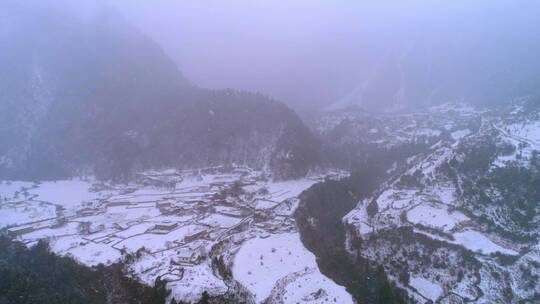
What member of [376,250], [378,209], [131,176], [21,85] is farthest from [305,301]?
[21,85]

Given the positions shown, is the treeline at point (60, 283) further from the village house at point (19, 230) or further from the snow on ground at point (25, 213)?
the snow on ground at point (25, 213)

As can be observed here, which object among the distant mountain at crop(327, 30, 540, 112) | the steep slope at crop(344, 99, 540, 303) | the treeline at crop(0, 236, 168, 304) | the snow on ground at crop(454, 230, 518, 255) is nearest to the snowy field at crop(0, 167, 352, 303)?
the treeline at crop(0, 236, 168, 304)

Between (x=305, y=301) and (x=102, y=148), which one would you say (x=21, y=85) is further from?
(x=305, y=301)

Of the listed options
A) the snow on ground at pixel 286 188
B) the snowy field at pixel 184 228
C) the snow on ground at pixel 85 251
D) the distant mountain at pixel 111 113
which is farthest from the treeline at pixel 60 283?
the distant mountain at pixel 111 113

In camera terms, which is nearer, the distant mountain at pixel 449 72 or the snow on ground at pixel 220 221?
the snow on ground at pixel 220 221

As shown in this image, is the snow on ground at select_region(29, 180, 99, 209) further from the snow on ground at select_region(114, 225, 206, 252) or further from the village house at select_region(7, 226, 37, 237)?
the snow on ground at select_region(114, 225, 206, 252)

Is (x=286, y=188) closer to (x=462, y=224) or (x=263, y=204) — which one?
(x=263, y=204)
